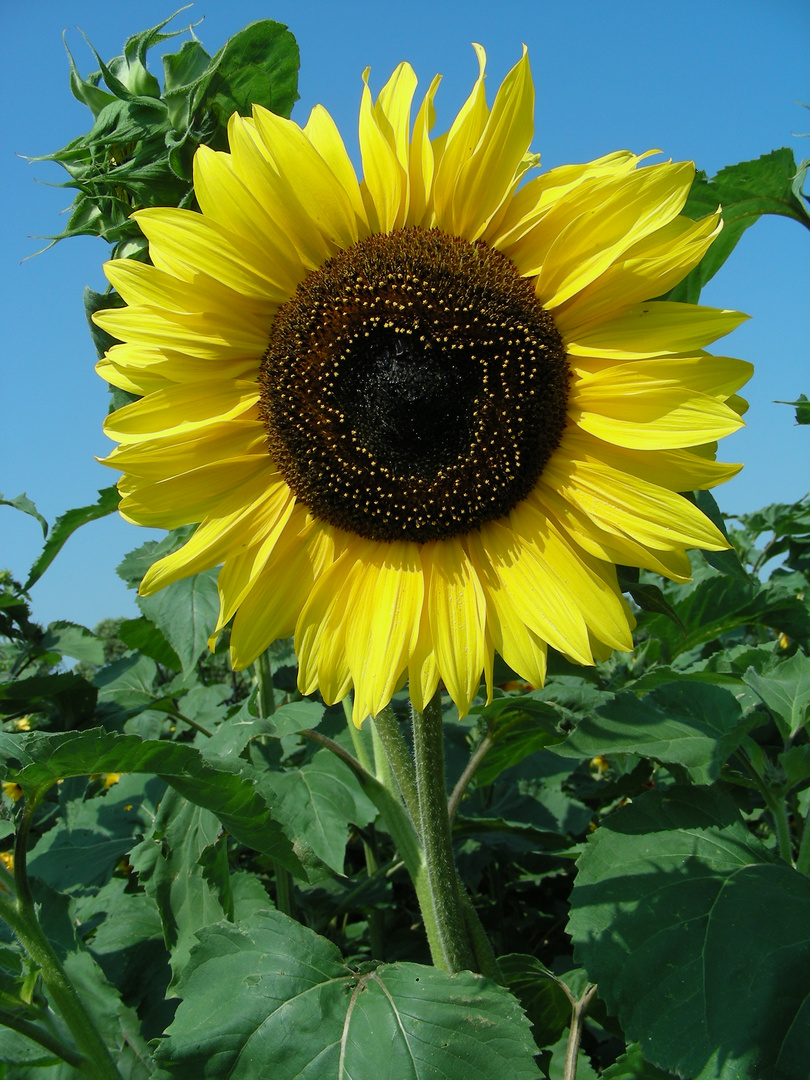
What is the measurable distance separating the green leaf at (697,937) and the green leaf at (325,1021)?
253 mm

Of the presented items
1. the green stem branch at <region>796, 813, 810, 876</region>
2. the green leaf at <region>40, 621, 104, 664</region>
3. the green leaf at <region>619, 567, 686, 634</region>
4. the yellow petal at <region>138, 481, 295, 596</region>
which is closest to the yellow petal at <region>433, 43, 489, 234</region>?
the yellow petal at <region>138, 481, 295, 596</region>

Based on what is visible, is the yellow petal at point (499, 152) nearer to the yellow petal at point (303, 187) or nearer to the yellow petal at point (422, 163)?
the yellow petal at point (422, 163)

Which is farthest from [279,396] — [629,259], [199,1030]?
[199,1030]

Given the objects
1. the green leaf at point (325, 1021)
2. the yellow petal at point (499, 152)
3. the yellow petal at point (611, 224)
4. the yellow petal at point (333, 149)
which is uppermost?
the yellow petal at point (333, 149)

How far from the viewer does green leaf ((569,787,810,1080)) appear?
4.95 feet

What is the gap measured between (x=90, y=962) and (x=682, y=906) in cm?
137

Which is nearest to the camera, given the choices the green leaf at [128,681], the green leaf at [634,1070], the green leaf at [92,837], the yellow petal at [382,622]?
the green leaf at [634,1070]

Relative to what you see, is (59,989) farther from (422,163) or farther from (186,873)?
(422,163)

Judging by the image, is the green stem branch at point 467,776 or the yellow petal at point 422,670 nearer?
the yellow petal at point 422,670

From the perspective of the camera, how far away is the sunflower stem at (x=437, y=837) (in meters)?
1.78

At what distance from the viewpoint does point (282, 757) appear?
2.79 meters

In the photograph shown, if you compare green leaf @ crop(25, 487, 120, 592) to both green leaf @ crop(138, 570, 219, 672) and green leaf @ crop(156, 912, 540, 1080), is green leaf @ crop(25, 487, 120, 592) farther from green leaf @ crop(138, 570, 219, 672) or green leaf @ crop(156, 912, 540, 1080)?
green leaf @ crop(156, 912, 540, 1080)

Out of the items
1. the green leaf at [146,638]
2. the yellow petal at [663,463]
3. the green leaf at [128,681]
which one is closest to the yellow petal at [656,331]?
the yellow petal at [663,463]

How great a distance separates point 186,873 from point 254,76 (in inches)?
71.8
